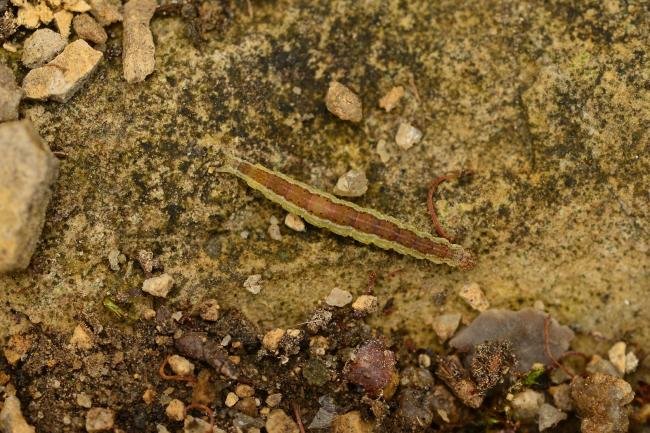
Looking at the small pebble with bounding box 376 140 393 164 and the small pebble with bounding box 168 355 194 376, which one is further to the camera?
the small pebble with bounding box 376 140 393 164

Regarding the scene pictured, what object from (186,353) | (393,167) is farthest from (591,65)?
(186,353)

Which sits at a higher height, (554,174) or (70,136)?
(554,174)

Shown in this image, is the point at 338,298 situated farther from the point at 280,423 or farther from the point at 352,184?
the point at 280,423

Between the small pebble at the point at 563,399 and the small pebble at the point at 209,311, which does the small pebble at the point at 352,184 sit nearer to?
the small pebble at the point at 209,311

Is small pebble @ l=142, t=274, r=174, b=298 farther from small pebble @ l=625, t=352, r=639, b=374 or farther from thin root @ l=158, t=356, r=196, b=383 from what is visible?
small pebble @ l=625, t=352, r=639, b=374

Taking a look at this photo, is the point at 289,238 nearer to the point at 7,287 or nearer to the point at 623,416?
the point at 7,287

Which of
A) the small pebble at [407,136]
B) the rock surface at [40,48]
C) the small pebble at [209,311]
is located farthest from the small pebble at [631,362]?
the rock surface at [40,48]

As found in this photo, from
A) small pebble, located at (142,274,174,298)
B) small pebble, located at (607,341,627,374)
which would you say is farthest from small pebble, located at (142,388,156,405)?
small pebble, located at (607,341,627,374)
